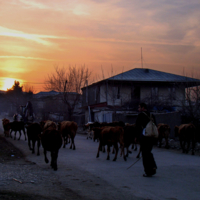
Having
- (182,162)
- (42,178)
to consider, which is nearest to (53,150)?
(42,178)

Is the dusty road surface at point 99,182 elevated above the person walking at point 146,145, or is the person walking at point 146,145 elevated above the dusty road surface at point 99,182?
the person walking at point 146,145

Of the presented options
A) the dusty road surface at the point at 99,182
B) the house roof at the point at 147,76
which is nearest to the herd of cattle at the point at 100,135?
the dusty road surface at the point at 99,182

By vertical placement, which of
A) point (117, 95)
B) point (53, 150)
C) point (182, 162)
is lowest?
point (182, 162)

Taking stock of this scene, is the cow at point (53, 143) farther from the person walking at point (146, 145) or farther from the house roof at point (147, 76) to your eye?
the house roof at point (147, 76)

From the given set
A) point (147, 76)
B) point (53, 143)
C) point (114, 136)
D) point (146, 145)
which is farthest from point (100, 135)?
point (147, 76)

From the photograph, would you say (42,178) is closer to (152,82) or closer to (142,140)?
(142,140)

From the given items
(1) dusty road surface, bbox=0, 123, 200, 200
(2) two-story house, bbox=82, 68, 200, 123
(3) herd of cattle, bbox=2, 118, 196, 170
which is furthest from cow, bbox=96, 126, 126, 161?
(2) two-story house, bbox=82, 68, 200, 123

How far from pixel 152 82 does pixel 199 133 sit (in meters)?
22.9

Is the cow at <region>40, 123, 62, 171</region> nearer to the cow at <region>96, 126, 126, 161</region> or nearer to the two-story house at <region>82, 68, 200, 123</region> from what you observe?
the cow at <region>96, 126, 126, 161</region>

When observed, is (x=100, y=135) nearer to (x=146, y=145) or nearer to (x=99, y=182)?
(x=146, y=145)

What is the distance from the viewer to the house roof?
4119cm

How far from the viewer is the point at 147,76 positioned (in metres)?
43.5

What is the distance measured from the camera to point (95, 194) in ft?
21.9

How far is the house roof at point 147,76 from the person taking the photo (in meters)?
41.2
